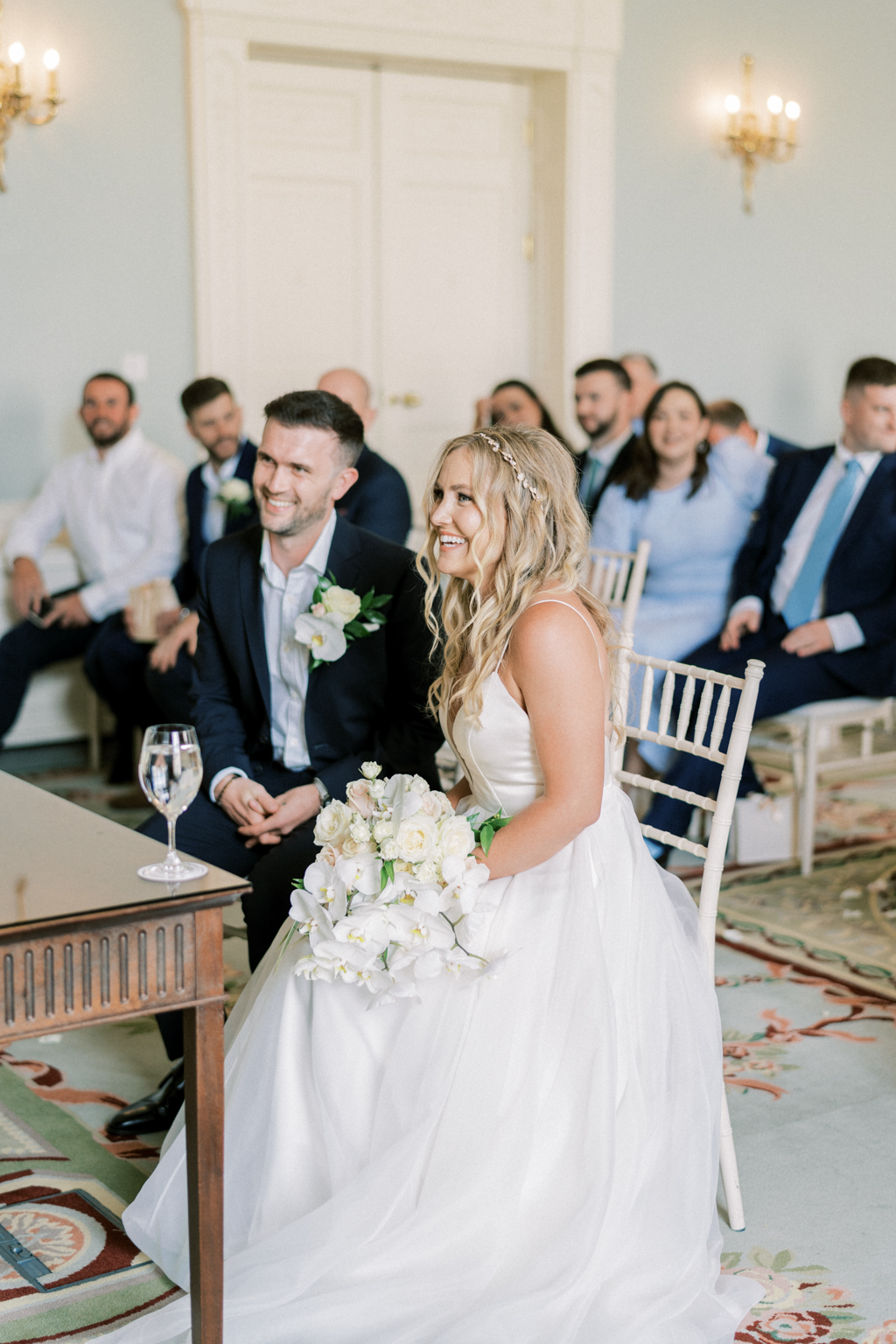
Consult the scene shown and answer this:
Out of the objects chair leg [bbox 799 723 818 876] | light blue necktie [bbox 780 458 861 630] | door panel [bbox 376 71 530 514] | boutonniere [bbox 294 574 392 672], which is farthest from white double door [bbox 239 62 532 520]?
boutonniere [bbox 294 574 392 672]

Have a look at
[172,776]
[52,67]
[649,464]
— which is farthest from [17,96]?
[172,776]

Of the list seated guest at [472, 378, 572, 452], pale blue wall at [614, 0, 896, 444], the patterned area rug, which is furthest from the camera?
pale blue wall at [614, 0, 896, 444]

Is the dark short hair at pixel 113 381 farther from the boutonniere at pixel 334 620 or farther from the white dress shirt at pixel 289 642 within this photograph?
the boutonniere at pixel 334 620

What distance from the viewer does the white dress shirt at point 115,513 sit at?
5.47 meters

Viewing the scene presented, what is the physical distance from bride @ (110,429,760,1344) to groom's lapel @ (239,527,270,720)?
670 millimetres

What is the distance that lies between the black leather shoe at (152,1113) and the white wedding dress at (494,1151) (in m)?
0.45

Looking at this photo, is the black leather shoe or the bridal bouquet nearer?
the bridal bouquet

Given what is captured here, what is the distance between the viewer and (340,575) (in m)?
2.74

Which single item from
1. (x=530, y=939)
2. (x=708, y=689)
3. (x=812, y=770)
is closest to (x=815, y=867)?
(x=812, y=770)

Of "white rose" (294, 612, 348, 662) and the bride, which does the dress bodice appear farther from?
"white rose" (294, 612, 348, 662)

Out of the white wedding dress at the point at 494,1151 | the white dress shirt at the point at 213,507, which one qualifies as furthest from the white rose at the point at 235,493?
the white wedding dress at the point at 494,1151

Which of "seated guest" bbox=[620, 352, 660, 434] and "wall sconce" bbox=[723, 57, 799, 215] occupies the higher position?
"wall sconce" bbox=[723, 57, 799, 215]

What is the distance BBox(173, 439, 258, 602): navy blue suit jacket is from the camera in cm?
523

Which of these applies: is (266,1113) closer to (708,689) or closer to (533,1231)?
(533,1231)
